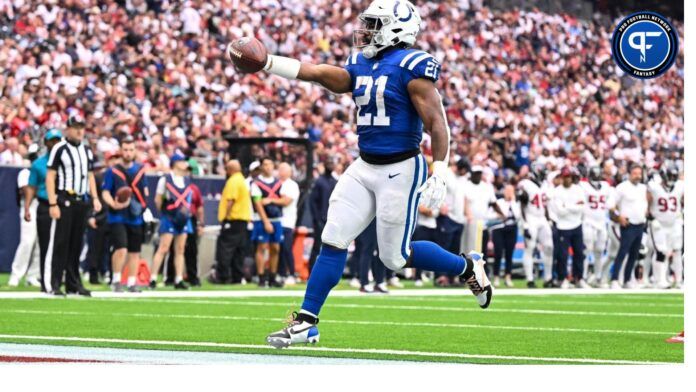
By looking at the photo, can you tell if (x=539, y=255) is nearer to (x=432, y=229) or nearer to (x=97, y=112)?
(x=432, y=229)

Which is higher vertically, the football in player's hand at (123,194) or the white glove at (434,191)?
the football in player's hand at (123,194)

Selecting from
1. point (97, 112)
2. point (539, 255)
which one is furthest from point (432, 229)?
point (97, 112)

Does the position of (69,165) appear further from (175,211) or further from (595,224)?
(595,224)

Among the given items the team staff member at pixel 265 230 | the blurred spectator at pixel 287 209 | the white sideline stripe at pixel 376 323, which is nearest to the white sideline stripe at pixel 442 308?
the white sideline stripe at pixel 376 323

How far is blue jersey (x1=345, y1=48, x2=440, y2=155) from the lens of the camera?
7871mm

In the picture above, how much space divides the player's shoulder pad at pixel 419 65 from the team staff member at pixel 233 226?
9.82 m

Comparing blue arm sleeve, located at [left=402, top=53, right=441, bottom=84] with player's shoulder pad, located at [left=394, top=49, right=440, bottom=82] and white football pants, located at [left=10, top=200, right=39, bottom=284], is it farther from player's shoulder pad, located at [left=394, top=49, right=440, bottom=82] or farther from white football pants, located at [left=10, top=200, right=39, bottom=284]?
white football pants, located at [left=10, top=200, right=39, bottom=284]

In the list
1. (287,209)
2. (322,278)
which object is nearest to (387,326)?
(322,278)

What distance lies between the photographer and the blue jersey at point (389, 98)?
7871mm

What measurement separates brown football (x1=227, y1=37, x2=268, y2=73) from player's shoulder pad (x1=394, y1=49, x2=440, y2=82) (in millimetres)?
791

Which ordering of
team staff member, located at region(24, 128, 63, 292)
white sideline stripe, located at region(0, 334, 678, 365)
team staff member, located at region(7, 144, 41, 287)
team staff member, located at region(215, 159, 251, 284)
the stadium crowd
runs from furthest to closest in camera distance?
the stadium crowd, team staff member, located at region(215, 159, 251, 284), team staff member, located at region(7, 144, 41, 287), team staff member, located at region(24, 128, 63, 292), white sideline stripe, located at region(0, 334, 678, 365)

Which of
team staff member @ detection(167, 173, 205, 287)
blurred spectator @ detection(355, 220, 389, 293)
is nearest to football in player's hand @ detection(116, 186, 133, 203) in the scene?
team staff member @ detection(167, 173, 205, 287)

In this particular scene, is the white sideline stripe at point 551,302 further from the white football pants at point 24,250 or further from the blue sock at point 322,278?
the blue sock at point 322,278

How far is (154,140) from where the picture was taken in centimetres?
2078
